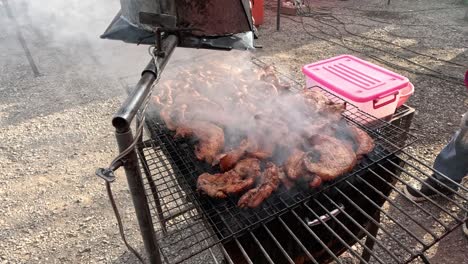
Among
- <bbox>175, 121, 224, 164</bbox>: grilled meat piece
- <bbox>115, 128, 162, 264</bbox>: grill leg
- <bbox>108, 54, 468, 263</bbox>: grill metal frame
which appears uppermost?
<bbox>115, 128, 162, 264</bbox>: grill leg

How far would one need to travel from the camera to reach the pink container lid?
3.02 m

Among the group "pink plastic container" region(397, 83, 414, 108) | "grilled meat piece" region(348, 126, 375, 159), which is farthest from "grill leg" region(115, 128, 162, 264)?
"pink plastic container" region(397, 83, 414, 108)

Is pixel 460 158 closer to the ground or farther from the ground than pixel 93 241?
farther from the ground

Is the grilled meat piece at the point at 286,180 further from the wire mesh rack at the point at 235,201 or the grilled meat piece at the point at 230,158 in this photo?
the grilled meat piece at the point at 230,158

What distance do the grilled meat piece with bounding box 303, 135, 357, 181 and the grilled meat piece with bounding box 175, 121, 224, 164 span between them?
2.07ft

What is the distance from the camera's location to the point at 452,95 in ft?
19.0

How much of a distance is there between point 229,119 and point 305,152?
0.71 meters

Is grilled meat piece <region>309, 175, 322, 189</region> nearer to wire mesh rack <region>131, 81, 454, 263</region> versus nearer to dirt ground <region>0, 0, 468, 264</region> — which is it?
wire mesh rack <region>131, 81, 454, 263</region>

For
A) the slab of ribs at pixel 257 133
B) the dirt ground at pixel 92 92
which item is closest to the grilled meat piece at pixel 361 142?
the slab of ribs at pixel 257 133

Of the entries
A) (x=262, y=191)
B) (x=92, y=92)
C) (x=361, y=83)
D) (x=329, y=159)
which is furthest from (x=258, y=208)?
(x=92, y=92)

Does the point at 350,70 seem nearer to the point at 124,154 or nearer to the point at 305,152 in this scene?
the point at 305,152

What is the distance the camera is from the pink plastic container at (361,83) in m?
3.00

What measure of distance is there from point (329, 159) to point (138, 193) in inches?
49.7

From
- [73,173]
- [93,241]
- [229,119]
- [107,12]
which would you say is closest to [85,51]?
[107,12]
